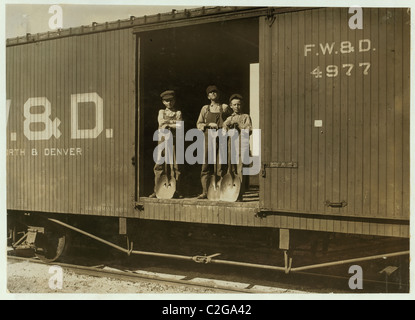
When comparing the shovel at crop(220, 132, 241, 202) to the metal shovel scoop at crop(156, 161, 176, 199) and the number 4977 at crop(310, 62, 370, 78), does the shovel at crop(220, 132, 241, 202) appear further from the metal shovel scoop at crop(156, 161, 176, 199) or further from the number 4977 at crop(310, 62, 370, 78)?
the number 4977 at crop(310, 62, 370, 78)

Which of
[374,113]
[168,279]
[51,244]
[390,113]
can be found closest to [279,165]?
[374,113]

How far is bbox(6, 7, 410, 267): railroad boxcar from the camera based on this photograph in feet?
15.8

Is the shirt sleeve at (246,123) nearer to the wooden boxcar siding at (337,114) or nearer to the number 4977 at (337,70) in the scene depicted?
the wooden boxcar siding at (337,114)

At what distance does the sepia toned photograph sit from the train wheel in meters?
0.02

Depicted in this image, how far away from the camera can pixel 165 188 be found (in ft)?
20.6

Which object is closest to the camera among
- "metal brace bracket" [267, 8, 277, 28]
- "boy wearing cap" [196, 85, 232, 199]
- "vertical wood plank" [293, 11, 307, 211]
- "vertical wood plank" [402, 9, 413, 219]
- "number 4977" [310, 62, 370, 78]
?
"vertical wood plank" [402, 9, 413, 219]

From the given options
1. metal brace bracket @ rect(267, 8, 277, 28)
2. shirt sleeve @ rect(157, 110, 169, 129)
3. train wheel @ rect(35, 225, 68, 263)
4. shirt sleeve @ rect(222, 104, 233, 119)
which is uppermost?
metal brace bracket @ rect(267, 8, 277, 28)

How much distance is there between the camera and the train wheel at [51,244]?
7094mm

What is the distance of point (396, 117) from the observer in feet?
15.5

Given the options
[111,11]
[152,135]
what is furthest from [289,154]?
[111,11]

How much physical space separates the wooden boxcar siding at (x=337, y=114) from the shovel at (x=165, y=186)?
149 centimetres

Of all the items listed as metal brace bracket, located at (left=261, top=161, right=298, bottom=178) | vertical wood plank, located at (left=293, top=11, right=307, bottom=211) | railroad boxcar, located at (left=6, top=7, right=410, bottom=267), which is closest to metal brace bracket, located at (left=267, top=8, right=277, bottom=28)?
railroad boxcar, located at (left=6, top=7, right=410, bottom=267)

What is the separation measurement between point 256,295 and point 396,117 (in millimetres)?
2653
